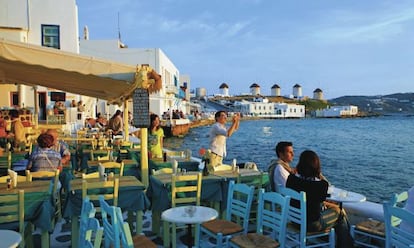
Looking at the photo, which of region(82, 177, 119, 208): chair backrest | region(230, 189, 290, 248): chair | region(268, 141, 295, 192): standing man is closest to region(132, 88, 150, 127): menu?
region(82, 177, 119, 208): chair backrest

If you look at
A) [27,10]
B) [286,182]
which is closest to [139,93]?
[286,182]

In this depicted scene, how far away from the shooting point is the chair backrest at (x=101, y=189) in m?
4.49

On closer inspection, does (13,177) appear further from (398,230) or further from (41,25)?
(41,25)

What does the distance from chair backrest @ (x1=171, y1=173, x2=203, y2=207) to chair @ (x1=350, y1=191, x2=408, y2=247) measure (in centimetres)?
204

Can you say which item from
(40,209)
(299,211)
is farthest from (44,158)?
(299,211)

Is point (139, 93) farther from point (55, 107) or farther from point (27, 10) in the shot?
point (27, 10)

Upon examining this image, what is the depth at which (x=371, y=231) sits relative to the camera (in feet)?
14.3

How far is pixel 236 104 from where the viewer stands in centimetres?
12594

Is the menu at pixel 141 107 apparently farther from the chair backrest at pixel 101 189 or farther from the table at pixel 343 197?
the table at pixel 343 197

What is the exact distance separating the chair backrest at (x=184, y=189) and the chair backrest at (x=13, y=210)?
1779 mm

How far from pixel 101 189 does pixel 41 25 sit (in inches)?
775

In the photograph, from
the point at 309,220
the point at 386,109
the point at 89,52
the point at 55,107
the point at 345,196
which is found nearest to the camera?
the point at 309,220

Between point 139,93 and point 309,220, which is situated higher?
point 139,93

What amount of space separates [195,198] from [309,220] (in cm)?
153
